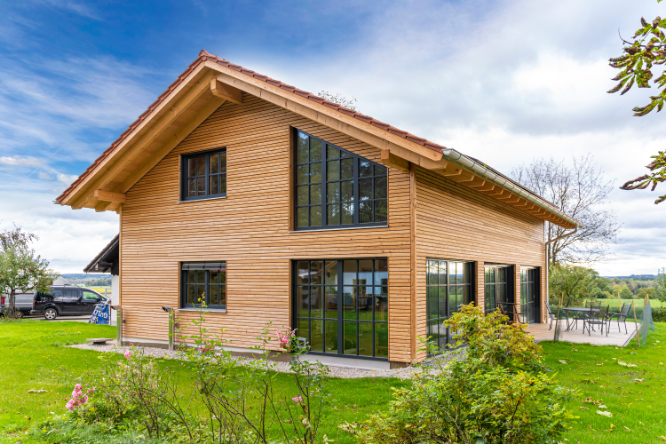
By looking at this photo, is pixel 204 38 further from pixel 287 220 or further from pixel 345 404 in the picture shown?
pixel 345 404

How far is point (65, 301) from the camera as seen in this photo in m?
22.6

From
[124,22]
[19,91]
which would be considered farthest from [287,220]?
[19,91]

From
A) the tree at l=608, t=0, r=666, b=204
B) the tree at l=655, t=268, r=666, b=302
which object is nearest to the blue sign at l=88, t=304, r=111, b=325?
the tree at l=608, t=0, r=666, b=204

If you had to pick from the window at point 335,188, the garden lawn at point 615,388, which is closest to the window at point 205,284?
the window at point 335,188

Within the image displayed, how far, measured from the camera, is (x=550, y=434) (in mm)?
2934

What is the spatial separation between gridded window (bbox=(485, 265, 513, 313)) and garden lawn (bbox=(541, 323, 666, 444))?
5.59 ft

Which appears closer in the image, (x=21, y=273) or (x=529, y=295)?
(x=529, y=295)

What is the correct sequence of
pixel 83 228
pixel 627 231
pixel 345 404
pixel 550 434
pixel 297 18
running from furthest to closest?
pixel 627 231
pixel 83 228
pixel 297 18
pixel 345 404
pixel 550 434

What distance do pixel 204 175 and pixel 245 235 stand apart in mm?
2292

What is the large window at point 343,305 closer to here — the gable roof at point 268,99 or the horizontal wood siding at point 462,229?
the horizontal wood siding at point 462,229

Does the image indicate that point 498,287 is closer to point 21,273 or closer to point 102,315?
point 102,315

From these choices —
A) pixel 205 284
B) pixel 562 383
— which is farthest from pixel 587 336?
pixel 205 284

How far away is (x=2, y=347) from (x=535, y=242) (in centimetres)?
1735

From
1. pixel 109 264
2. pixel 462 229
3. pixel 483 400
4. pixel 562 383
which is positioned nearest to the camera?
pixel 483 400
